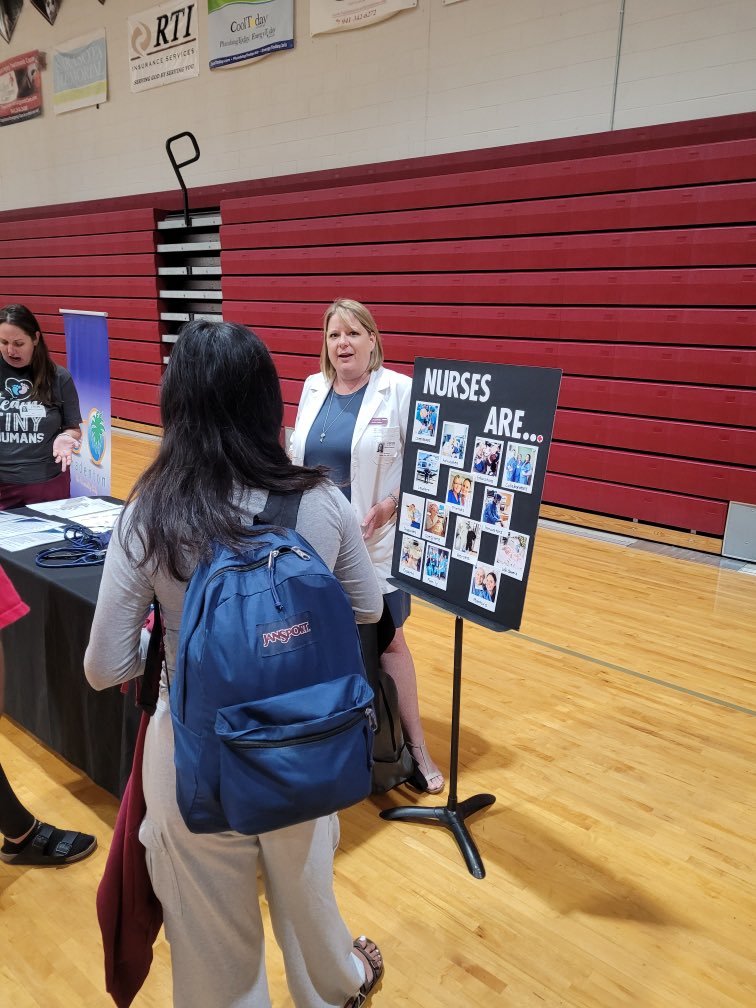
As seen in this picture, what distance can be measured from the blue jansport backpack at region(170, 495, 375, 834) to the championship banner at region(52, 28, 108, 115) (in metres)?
9.79

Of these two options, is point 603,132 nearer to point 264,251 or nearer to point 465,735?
point 264,251

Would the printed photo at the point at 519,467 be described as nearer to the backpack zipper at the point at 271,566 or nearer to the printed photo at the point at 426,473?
the printed photo at the point at 426,473

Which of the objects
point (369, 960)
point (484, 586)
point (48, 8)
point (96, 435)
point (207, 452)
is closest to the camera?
point (207, 452)

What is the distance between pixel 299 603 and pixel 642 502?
4.70 meters

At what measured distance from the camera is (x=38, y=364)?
10.3ft

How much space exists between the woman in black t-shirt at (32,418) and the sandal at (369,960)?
2.33 meters

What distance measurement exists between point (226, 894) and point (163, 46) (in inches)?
354

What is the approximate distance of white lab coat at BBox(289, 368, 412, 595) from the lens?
247 cm

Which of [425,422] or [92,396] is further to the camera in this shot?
[92,396]

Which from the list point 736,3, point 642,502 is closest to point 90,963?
point 642,502

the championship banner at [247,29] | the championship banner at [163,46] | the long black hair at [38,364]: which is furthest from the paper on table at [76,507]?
the championship banner at [163,46]

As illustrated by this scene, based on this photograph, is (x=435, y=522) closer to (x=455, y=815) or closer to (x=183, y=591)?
(x=455, y=815)

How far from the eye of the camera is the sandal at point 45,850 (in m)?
2.07

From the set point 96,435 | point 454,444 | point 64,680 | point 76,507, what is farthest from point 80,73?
point 454,444
